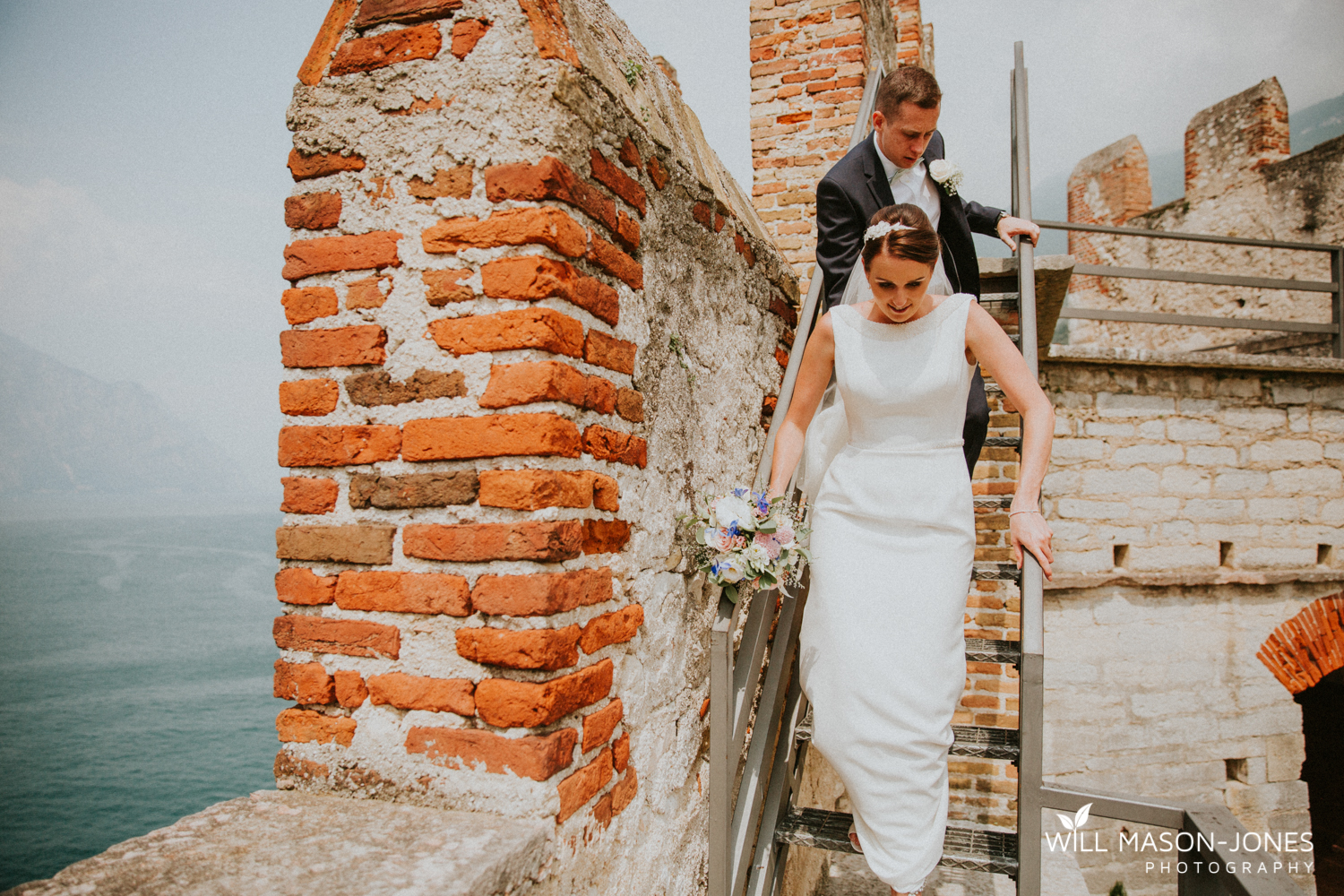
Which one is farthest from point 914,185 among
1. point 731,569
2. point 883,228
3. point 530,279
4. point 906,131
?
point 530,279

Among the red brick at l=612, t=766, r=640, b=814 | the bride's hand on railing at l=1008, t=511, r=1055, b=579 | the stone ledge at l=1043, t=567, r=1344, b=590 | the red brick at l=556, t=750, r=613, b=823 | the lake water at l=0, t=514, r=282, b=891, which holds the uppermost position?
the bride's hand on railing at l=1008, t=511, r=1055, b=579

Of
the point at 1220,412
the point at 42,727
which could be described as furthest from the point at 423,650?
the point at 42,727

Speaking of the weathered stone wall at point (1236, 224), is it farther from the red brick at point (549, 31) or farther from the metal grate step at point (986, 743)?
the red brick at point (549, 31)

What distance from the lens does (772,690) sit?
2.24 metres

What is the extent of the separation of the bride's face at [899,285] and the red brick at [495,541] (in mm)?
1098

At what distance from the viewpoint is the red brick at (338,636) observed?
1570mm

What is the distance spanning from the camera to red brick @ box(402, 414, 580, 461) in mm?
1479

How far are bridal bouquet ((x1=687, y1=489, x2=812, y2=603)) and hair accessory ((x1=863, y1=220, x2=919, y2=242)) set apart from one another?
791 mm

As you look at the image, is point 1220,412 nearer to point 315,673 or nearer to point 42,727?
point 315,673

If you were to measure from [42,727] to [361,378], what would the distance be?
23.3 m

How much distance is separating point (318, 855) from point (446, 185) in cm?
140

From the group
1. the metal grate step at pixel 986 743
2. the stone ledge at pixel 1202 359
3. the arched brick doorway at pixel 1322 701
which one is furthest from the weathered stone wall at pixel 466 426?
the arched brick doorway at pixel 1322 701

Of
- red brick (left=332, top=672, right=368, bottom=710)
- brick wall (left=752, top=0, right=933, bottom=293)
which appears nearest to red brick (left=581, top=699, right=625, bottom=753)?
red brick (left=332, top=672, right=368, bottom=710)

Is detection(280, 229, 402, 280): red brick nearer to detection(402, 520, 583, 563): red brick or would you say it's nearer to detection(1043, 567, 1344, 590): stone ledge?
detection(402, 520, 583, 563): red brick
